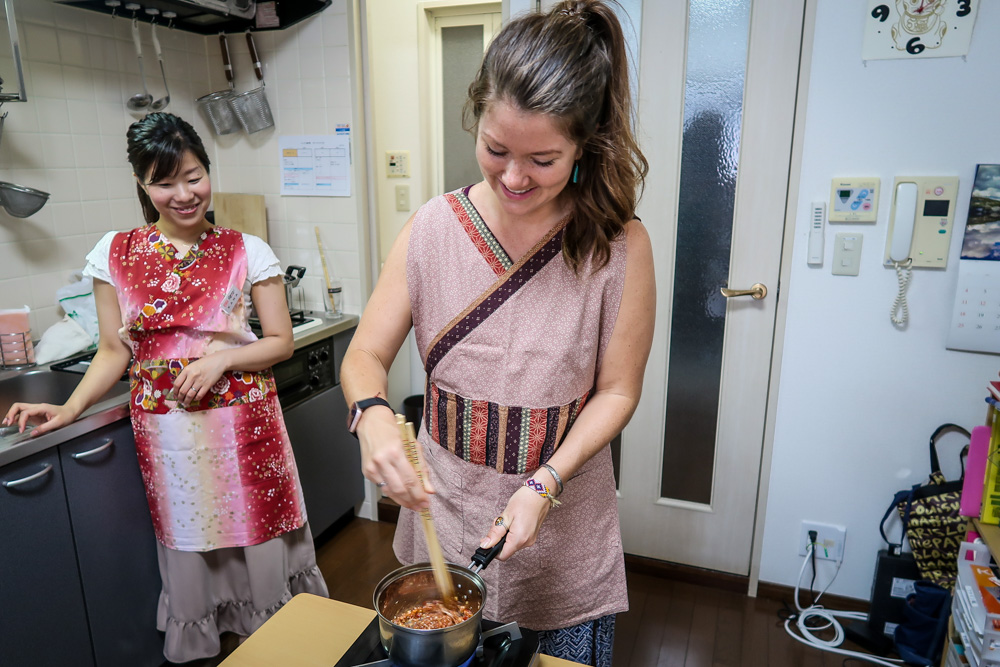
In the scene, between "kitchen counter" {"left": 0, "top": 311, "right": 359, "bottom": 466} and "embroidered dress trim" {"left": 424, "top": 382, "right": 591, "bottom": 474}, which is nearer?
"embroidered dress trim" {"left": 424, "top": 382, "right": 591, "bottom": 474}

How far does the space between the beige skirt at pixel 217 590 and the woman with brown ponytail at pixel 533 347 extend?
37.2 inches

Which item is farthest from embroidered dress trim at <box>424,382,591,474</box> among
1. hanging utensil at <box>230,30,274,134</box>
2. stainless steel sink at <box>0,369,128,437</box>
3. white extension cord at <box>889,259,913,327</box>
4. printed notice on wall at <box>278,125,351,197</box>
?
hanging utensil at <box>230,30,274,134</box>

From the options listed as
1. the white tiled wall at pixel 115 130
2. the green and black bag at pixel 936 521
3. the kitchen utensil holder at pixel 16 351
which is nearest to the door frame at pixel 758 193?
the green and black bag at pixel 936 521

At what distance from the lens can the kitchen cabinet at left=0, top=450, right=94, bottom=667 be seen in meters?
1.51

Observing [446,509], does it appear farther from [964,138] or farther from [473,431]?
[964,138]

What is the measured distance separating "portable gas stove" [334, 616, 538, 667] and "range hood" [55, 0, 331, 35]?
2007 mm

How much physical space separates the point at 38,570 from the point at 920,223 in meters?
2.48

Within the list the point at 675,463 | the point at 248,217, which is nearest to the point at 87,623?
the point at 248,217

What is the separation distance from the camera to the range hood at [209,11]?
2.11 metres

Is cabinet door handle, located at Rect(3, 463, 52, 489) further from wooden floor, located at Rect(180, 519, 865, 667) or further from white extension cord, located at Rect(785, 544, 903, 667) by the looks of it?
white extension cord, located at Rect(785, 544, 903, 667)

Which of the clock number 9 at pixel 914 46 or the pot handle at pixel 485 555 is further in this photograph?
the clock number 9 at pixel 914 46

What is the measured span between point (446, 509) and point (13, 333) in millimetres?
1543

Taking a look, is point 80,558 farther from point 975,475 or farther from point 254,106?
point 975,475

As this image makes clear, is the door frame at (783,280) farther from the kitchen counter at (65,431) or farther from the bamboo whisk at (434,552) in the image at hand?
the kitchen counter at (65,431)
